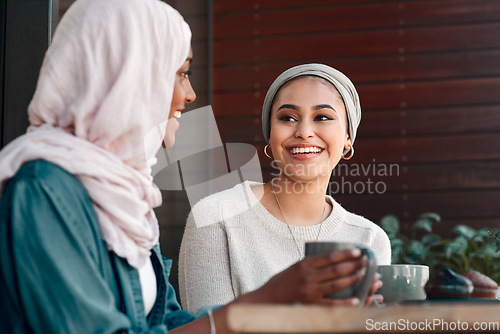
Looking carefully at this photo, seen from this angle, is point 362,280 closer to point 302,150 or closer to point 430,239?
point 302,150

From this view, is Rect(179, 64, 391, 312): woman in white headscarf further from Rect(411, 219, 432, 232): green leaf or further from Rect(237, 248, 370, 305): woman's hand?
Rect(411, 219, 432, 232): green leaf

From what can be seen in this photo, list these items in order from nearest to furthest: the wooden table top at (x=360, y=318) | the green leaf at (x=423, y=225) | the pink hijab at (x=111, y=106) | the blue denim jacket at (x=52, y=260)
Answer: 1. the wooden table top at (x=360, y=318)
2. the blue denim jacket at (x=52, y=260)
3. the pink hijab at (x=111, y=106)
4. the green leaf at (x=423, y=225)

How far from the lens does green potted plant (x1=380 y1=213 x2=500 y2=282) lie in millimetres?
3373

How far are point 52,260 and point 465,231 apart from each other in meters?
3.06

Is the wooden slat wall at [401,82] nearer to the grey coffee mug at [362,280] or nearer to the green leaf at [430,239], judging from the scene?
the green leaf at [430,239]

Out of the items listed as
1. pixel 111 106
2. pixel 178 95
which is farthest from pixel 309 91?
pixel 111 106

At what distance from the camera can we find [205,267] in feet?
5.98

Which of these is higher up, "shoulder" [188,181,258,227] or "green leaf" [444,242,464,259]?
"shoulder" [188,181,258,227]

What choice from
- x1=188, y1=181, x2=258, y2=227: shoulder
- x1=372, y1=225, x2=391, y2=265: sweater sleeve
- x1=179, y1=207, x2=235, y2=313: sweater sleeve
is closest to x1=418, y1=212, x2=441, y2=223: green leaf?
x1=372, y1=225, x2=391, y2=265: sweater sleeve

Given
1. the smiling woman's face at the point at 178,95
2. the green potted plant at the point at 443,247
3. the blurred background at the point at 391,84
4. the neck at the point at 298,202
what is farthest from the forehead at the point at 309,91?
the green potted plant at the point at 443,247

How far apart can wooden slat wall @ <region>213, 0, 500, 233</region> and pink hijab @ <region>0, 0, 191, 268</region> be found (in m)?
2.76

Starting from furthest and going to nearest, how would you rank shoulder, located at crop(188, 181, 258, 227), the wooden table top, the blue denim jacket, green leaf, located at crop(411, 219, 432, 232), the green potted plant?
green leaf, located at crop(411, 219, 432, 232) → the green potted plant → shoulder, located at crop(188, 181, 258, 227) → the blue denim jacket → the wooden table top

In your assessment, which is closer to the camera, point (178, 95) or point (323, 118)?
point (178, 95)

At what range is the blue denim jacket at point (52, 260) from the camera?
2.76 feet
